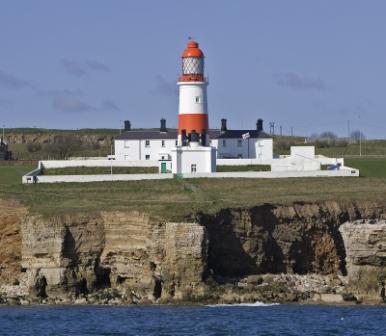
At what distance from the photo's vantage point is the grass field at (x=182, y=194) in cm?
6938

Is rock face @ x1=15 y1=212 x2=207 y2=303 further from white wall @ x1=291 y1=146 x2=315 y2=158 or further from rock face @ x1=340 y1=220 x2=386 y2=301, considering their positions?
white wall @ x1=291 y1=146 x2=315 y2=158

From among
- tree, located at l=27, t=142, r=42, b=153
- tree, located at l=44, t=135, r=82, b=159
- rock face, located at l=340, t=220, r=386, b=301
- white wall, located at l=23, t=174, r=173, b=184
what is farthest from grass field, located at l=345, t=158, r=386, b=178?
tree, located at l=27, t=142, r=42, b=153

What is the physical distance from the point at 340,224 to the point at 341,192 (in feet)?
17.5

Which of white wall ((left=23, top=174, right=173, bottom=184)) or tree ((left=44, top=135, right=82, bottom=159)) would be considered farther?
tree ((left=44, top=135, right=82, bottom=159))

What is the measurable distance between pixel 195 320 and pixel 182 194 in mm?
18074

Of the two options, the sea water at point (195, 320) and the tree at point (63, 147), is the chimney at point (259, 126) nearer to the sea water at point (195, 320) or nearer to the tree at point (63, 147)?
the tree at point (63, 147)

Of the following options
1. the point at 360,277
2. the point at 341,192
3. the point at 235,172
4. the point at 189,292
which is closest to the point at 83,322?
the point at 189,292

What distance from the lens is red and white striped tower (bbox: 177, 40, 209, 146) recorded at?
88.4m

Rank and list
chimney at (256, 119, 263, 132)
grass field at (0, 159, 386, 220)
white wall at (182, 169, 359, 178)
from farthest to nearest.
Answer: chimney at (256, 119, 263, 132), white wall at (182, 169, 359, 178), grass field at (0, 159, 386, 220)

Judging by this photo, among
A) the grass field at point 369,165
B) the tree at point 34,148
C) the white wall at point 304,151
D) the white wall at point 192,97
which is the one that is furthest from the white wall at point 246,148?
the tree at point 34,148

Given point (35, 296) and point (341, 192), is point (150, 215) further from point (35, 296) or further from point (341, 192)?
point (341, 192)

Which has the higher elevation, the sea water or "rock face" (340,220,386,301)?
"rock face" (340,220,386,301)

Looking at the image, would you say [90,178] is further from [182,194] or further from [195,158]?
[182,194]

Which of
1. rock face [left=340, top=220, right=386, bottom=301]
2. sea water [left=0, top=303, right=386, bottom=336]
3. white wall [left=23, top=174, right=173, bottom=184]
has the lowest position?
sea water [left=0, top=303, right=386, bottom=336]
